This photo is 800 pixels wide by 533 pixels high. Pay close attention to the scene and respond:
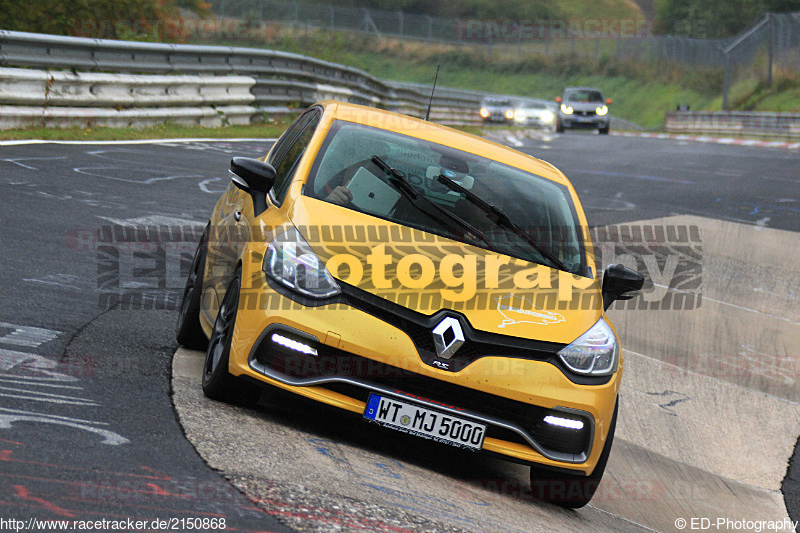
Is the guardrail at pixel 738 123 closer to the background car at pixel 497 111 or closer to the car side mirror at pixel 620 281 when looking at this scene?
the background car at pixel 497 111

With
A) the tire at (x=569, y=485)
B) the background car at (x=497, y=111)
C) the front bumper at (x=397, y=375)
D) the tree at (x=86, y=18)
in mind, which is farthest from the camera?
the background car at (x=497, y=111)

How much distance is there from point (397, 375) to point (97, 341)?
215 cm

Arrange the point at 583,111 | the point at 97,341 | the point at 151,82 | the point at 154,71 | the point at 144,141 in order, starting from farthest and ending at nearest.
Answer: the point at 583,111 → the point at 154,71 → the point at 151,82 → the point at 144,141 → the point at 97,341

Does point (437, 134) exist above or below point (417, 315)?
above

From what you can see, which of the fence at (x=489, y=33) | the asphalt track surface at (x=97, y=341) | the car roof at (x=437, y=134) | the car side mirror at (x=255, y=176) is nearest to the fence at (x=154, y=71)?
the asphalt track surface at (x=97, y=341)

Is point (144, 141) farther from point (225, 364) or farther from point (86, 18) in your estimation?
point (225, 364)

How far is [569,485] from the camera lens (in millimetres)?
5348

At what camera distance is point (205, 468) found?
415 centimetres

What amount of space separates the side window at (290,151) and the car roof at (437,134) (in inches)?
5.9

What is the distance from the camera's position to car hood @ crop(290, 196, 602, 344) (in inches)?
196

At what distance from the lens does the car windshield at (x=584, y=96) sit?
40644mm

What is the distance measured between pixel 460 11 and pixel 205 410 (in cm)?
10676

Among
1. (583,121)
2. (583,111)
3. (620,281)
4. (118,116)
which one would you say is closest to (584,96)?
(583,111)

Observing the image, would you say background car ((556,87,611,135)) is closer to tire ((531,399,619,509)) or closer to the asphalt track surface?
the asphalt track surface
